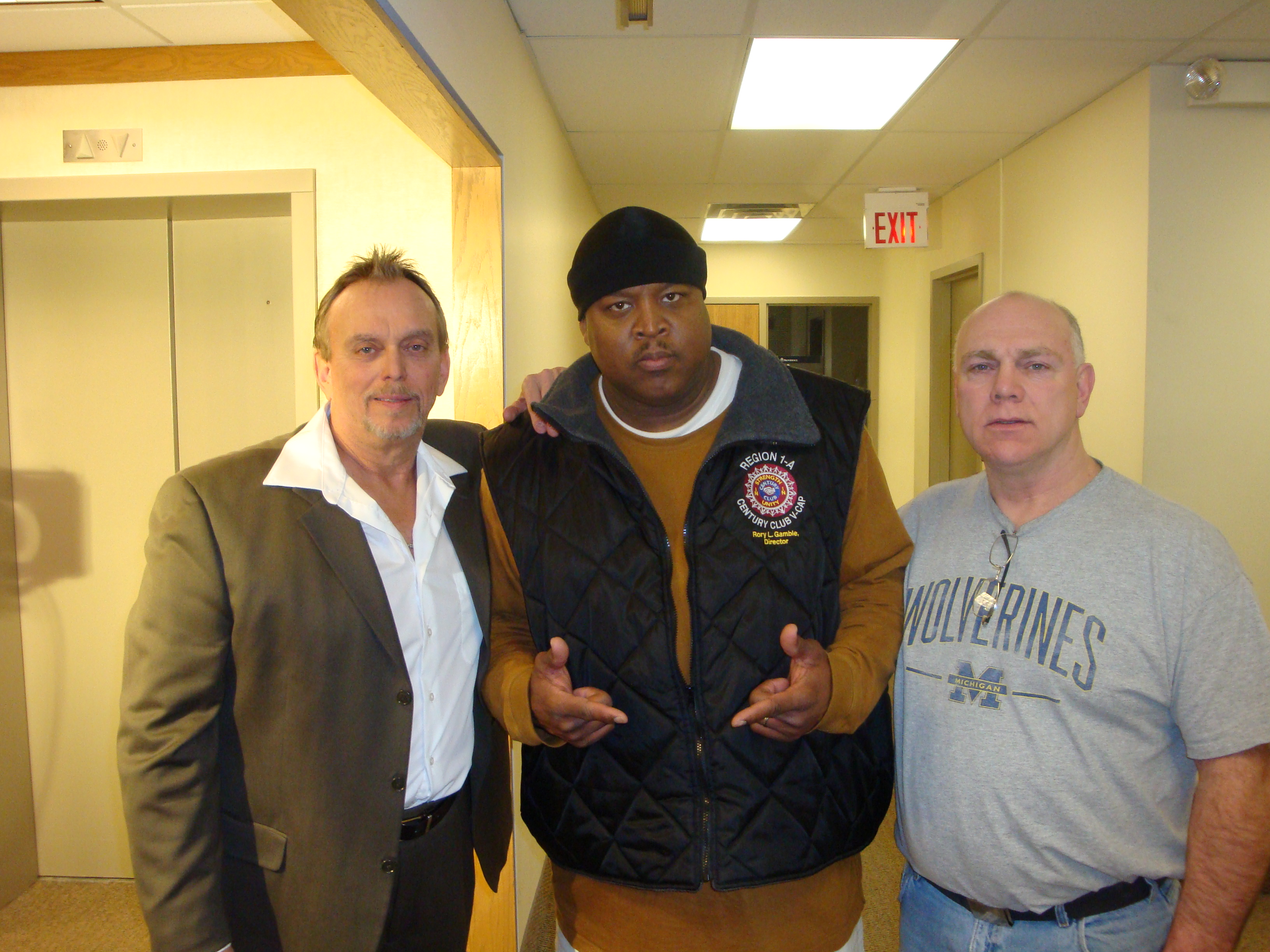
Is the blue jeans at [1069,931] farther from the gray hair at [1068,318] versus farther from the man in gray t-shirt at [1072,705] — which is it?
the gray hair at [1068,318]

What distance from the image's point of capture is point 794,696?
1227 mm

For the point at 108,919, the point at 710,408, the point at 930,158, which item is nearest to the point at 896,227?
the point at 930,158

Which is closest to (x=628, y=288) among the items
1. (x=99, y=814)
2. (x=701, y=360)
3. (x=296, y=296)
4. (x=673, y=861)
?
(x=701, y=360)

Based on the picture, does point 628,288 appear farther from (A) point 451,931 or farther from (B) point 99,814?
(B) point 99,814

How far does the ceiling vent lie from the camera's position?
2.56 meters

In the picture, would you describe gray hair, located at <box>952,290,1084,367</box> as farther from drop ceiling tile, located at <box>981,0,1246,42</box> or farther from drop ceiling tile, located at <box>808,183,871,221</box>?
drop ceiling tile, located at <box>808,183,871,221</box>

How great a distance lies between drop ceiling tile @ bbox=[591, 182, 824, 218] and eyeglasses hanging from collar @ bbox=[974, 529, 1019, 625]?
4.37 meters

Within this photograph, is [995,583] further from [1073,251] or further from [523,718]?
[1073,251]

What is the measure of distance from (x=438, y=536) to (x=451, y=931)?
2.45 feet

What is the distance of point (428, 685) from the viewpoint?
57.5 inches

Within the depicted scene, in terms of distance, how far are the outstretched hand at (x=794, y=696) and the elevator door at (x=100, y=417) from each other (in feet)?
7.84

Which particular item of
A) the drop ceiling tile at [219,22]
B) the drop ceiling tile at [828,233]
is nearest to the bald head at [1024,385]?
the drop ceiling tile at [219,22]

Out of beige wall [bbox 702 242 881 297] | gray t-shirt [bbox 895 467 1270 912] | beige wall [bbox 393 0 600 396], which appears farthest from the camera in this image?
beige wall [bbox 702 242 881 297]

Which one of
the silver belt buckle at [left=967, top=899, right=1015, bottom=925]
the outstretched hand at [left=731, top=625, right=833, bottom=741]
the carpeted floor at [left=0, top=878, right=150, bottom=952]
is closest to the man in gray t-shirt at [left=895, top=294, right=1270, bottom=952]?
the silver belt buckle at [left=967, top=899, right=1015, bottom=925]
